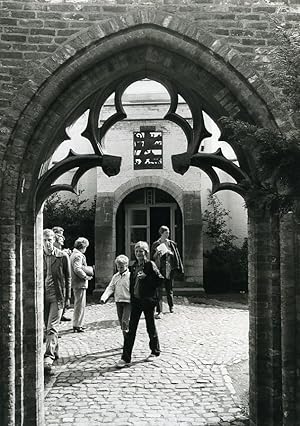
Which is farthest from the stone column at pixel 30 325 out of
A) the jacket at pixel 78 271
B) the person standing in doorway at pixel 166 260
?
the person standing in doorway at pixel 166 260

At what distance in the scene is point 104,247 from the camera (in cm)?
1340

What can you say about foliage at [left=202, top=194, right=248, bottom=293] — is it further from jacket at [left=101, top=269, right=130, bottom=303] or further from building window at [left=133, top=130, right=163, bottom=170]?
jacket at [left=101, top=269, right=130, bottom=303]

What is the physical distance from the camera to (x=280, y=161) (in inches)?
103

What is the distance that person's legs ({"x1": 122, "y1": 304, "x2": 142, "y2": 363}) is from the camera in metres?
6.64

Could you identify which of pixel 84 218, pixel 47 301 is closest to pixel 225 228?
pixel 84 218

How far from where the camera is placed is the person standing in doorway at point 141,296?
22.0 feet

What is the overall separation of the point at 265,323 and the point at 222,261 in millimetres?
9802

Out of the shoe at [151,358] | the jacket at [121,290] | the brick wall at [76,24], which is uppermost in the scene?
the brick wall at [76,24]

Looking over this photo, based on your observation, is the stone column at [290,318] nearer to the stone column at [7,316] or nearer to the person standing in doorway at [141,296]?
the stone column at [7,316]

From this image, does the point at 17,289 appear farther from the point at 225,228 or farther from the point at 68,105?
the point at 225,228

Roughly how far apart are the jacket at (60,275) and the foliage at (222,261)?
769 centimetres

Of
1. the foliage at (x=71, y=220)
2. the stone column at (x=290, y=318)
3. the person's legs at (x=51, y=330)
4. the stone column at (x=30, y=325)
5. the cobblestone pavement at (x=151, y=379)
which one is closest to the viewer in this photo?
the stone column at (x=290, y=318)

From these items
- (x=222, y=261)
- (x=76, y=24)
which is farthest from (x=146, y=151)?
(x=76, y=24)

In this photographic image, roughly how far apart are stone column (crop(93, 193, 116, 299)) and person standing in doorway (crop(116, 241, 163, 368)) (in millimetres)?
6371
